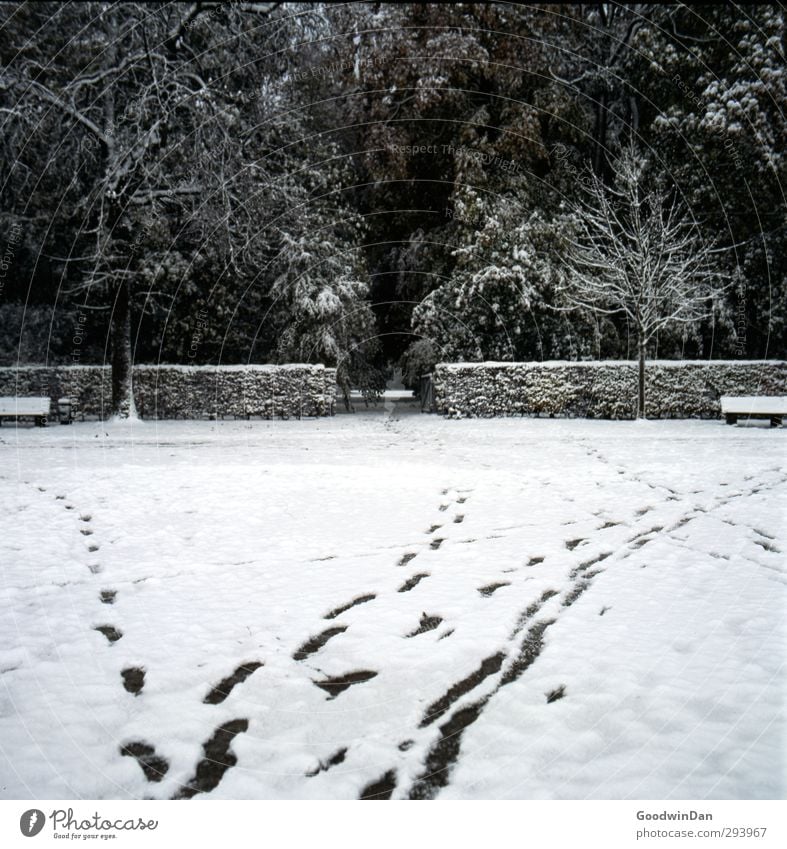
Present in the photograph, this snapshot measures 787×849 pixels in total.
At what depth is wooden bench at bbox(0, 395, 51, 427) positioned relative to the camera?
1861 cm

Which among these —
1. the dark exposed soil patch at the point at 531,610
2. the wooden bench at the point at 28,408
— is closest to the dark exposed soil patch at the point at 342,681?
the dark exposed soil patch at the point at 531,610

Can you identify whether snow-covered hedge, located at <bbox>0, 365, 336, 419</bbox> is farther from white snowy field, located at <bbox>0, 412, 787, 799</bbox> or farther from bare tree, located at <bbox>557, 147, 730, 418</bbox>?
white snowy field, located at <bbox>0, 412, 787, 799</bbox>

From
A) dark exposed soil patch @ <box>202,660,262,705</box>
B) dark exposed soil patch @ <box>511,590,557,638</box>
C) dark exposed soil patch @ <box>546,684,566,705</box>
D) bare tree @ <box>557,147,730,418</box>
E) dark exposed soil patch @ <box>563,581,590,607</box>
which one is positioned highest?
bare tree @ <box>557,147,730,418</box>

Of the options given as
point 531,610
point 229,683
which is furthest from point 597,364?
point 229,683

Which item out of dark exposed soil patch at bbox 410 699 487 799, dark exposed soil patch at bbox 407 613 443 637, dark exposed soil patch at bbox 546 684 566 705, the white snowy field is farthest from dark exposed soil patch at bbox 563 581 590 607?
dark exposed soil patch at bbox 410 699 487 799

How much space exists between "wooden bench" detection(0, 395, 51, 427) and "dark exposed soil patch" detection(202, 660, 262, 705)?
57.8 feet

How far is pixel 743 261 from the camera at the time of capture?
23.8 m

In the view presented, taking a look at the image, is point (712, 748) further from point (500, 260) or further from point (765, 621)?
point (500, 260)

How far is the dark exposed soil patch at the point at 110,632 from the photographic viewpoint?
4.08 m

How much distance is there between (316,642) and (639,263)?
19.2 metres

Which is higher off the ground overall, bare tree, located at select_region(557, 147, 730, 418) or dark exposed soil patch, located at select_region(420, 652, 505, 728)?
bare tree, located at select_region(557, 147, 730, 418)

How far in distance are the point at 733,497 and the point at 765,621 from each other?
418cm

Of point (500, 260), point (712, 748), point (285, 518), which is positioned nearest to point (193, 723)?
point (712, 748)

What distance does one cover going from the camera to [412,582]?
5082mm
